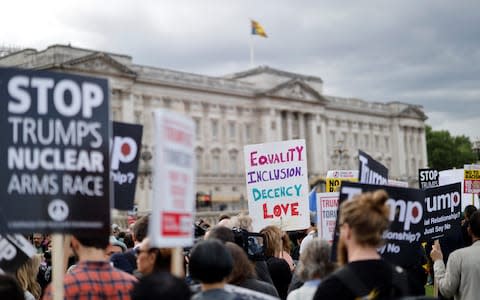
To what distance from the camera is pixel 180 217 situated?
13.3 feet

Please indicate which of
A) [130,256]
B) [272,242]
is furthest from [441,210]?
[130,256]

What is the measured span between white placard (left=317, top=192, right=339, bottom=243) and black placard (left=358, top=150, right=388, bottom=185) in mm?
943

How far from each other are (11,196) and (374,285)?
7.16 feet

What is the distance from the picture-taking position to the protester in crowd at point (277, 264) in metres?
7.47

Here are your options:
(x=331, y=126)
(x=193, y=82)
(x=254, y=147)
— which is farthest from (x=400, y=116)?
(x=254, y=147)

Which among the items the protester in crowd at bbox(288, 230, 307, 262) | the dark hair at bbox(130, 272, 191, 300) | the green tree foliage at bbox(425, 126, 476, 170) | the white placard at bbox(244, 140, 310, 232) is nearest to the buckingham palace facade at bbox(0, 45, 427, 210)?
the green tree foliage at bbox(425, 126, 476, 170)

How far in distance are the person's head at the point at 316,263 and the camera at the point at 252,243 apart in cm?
211

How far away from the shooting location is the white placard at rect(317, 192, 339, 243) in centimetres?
764

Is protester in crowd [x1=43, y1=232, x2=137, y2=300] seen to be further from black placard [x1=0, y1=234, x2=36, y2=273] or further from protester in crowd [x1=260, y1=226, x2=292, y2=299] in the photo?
protester in crowd [x1=260, y1=226, x2=292, y2=299]

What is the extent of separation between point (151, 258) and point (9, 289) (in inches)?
54.6

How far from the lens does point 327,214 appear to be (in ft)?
26.5

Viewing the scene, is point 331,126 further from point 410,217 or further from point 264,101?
point 410,217

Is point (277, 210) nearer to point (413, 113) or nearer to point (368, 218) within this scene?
point (368, 218)

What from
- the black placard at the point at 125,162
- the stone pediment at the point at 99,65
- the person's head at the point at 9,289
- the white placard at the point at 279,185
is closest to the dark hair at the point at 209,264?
the person's head at the point at 9,289
